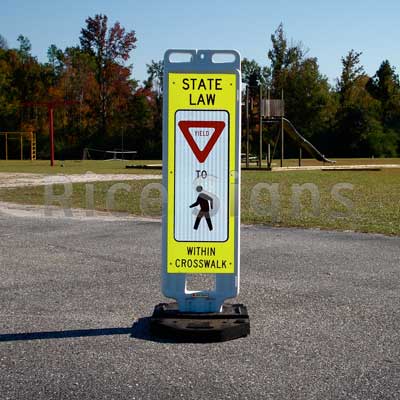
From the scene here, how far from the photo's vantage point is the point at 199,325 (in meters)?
4.50

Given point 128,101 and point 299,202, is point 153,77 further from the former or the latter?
point 299,202

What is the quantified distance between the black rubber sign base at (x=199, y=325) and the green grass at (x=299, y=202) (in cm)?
546

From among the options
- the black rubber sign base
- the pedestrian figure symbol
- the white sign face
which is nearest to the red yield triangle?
the white sign face

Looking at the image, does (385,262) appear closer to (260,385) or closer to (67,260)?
(67,260)

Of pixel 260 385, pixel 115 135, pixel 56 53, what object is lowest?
pixel 260 385

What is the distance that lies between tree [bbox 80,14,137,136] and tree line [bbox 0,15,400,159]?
0.09m

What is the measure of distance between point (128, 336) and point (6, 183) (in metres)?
17.6

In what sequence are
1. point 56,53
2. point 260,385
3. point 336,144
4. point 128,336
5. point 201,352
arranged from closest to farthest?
point 260,385, point 201,352, point 128,336, point 336,144, point 56,53

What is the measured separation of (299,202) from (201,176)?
1038 centimetres

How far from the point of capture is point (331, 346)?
14.1 ft

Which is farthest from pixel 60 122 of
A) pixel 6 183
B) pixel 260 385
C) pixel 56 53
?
pixel 260 385

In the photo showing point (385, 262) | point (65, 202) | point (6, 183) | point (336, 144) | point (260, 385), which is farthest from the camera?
point (336, 144)

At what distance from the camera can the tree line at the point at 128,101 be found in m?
56.9

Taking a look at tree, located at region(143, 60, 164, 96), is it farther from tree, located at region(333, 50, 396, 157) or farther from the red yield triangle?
the red yield triangle
